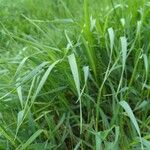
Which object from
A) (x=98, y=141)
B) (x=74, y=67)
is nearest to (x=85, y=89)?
(x=74, y=67)

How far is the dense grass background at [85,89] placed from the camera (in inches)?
73.4

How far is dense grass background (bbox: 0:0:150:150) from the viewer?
186 centimetres

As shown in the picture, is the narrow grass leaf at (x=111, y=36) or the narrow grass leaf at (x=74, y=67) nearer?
the narrow grass leaf at (x=74, y=67)

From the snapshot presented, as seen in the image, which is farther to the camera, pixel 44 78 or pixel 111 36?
pixel 111 36

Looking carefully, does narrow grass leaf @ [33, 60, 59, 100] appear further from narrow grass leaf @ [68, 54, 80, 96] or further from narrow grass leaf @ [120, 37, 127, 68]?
narrow grass leaf @ [120, 37, 127, 68]

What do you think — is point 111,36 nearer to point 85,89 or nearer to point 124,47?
point 124,47

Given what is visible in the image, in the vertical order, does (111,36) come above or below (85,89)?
above

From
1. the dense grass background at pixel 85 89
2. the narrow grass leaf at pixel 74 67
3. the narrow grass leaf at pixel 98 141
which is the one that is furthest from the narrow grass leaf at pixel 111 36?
the narrow grass leaf at pixel 98 141

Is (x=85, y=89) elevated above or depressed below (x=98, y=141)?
above

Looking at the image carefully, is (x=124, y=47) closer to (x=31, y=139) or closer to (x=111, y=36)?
(x=111, y=36)

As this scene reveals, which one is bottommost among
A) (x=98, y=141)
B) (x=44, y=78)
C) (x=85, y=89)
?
(x=98, y=141)

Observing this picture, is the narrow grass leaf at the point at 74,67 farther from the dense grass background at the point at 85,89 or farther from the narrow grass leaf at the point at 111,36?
the narrow grass leaf at the point at 111,36

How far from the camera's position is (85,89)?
1951mm

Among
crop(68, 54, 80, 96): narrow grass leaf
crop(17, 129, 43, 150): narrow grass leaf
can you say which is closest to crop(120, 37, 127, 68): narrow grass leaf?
crop(68, 54, 80, 96): narrow grass leaf
